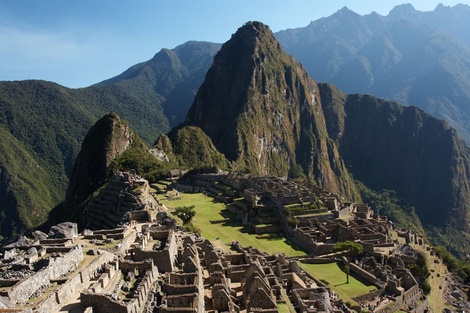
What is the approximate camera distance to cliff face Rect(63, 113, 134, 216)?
109 meters

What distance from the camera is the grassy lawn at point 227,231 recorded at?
174 ft

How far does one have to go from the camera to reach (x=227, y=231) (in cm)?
5791

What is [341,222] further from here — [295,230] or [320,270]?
[320,270]

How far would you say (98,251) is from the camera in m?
25.8

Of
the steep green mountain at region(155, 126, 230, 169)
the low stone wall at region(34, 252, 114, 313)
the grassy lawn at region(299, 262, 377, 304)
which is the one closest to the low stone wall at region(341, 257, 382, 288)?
the grassy lawn at region(299, 262, 377, 304)

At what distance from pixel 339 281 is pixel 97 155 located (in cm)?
8894

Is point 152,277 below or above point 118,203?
below

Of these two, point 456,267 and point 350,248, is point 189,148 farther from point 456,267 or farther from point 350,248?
point 350,248

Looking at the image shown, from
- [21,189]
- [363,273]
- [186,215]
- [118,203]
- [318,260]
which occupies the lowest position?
[363,273]

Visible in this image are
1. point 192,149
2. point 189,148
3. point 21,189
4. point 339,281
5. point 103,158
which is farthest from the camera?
point 192,149

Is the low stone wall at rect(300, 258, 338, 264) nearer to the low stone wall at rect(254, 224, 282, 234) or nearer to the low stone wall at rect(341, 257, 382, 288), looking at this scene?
the low stone wall at rect(341, 257, 382, 288)

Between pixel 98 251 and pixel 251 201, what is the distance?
43.4m

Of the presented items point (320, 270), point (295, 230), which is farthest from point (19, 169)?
point (320, 270)

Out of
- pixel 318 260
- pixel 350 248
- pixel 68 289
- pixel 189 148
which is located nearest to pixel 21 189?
pixel 189 148
